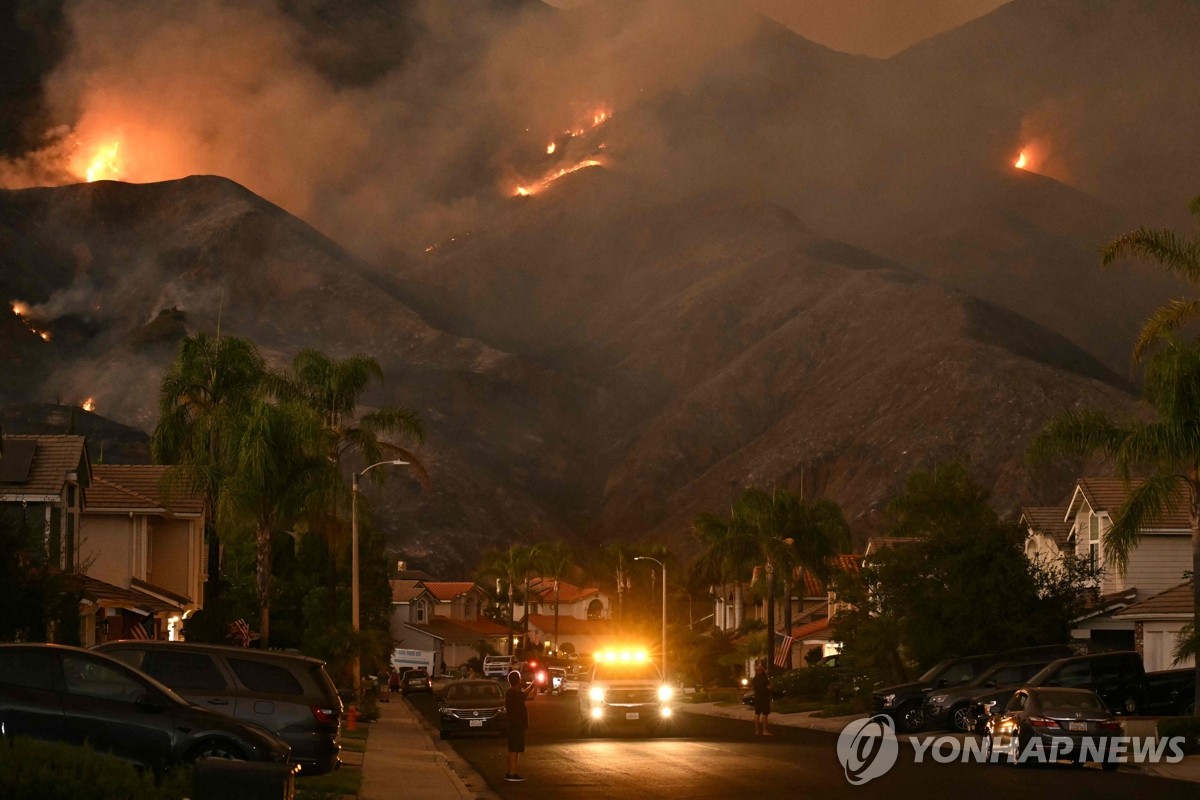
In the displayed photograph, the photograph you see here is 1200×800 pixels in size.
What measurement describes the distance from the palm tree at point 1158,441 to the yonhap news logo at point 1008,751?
16.5 ft

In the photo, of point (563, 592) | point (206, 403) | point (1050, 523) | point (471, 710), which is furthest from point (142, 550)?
point (563, 592)

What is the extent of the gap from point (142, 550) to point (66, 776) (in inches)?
1427

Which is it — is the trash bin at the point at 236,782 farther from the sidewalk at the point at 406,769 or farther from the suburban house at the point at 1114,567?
the suburban house at the point at 1114,567

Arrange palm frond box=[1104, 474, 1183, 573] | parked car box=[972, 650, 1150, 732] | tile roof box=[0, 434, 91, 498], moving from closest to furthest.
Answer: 1. palm frond box=[1104, 474, 1183, 573]
2. parked car box=[972, 650, 1150, 732]
3. tile roof box=[0, 434, 91, 498]

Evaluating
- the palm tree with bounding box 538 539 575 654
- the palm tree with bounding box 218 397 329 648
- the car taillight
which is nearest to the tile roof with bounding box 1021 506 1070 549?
the palm tree with bounding box 218 397 329 648

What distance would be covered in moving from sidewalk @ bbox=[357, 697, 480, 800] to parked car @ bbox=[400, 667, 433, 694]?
43547mm

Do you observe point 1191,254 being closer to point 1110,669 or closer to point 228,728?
point 1110,669

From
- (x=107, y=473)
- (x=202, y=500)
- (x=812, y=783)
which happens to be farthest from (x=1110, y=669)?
(x=107, y=473)

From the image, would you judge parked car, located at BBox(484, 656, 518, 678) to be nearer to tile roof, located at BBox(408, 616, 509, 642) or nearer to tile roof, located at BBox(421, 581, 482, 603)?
tile roof, located at BBox(408, 616, 509, 642)

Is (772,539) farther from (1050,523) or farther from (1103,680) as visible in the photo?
(1103,680)

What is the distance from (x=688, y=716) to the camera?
54.1 m

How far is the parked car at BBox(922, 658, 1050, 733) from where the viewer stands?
37.2 meters

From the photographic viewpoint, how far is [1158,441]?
3394 cm

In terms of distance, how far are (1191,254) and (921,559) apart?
1612cm
